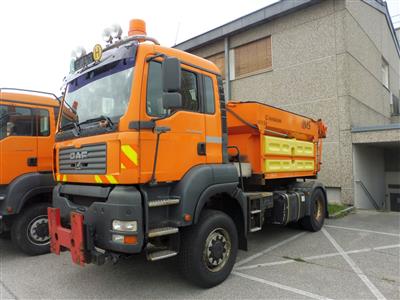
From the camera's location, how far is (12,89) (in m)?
6.05

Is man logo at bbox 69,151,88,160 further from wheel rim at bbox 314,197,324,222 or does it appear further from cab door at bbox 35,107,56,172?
wheel rim at bbox 314,197,324,222

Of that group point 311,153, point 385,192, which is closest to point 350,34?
point 311,153

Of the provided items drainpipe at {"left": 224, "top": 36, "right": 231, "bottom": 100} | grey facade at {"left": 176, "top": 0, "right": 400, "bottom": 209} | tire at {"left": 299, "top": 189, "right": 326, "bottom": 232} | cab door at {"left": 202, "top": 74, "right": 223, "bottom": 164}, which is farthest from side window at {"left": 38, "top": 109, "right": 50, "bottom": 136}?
drainpipe at {"left": 224, "top": 36, "right": 231, "bottom": 100}

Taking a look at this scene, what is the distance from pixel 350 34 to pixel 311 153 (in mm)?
6026

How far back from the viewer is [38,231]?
19.4 feet

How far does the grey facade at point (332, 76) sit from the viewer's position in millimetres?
10922

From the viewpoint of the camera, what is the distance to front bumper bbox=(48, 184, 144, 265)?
3.54 meters

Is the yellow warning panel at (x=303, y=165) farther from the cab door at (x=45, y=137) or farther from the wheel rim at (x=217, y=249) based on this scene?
the cab door at (x=45, y=137)

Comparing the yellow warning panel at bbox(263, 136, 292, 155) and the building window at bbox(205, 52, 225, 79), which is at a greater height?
the building window at bbox(205, 52, 225, 79)

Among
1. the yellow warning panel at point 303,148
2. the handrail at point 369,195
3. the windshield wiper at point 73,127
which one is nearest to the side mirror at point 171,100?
the windshield wiper at point 73,127

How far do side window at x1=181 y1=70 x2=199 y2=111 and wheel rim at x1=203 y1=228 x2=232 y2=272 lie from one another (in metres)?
1.69

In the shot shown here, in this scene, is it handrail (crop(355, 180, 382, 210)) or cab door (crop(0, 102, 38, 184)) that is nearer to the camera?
cab door (crop(0, 102, 38, 184))

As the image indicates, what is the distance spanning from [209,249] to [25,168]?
3823 millimetres

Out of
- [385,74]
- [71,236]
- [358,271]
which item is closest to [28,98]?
[71,236]
